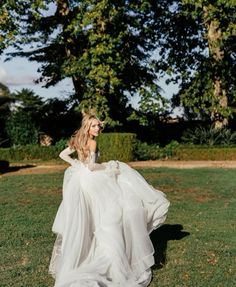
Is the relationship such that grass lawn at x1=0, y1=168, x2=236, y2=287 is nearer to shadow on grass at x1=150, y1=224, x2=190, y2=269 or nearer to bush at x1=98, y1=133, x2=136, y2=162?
shadow on grass at x1=150, y1=224, x2=190, y2=269

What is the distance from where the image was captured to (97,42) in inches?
969

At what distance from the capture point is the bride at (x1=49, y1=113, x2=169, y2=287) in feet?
18.3

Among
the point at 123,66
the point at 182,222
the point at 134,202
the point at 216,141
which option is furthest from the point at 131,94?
the point at 134,202

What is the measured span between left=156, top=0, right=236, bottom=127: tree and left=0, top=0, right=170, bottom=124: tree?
3.38 ft

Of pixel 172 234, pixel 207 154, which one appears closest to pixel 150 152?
pixel 207 154

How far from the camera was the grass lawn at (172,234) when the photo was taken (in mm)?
5887

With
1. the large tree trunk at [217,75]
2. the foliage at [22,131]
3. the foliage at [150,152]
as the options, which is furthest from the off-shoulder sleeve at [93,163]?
the foliage at [22,131]

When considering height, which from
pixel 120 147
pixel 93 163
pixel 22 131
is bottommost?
pixel 120 147

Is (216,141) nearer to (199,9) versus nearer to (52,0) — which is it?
(199,9)

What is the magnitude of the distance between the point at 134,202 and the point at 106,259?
2.63 ft

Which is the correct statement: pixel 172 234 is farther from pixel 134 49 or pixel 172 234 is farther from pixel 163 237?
pixel 134 49

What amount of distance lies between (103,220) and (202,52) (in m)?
23.4

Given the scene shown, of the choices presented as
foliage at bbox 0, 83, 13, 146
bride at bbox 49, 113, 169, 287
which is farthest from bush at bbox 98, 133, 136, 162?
bride at bbox 49, 113, 169, 287

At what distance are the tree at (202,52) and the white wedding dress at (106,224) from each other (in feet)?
63.9
